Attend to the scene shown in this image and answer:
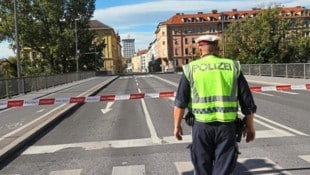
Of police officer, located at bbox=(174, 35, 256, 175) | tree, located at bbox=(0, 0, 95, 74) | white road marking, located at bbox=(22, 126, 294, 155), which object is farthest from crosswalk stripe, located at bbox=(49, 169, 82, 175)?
tree, located at bbox=(0, 0, 95, 74)

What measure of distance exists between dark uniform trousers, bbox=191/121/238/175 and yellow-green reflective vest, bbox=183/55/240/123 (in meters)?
0.07

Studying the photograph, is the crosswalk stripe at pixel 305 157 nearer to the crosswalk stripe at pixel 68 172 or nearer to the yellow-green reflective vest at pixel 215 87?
the crosswalk stripe at pixel 68 172

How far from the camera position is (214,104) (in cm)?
464

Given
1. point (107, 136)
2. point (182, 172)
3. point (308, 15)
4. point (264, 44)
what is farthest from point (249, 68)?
point (308, 15)

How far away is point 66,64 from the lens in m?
93.4

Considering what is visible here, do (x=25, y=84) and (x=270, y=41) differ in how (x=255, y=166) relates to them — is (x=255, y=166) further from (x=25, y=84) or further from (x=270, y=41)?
(x=270, y=41)

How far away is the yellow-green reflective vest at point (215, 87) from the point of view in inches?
181

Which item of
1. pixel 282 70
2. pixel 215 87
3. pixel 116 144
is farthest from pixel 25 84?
pixel 215 87

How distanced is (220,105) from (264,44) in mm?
66727

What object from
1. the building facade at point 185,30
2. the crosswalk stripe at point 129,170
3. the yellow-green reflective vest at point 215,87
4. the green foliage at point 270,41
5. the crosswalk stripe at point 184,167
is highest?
the building facade at point 185,30

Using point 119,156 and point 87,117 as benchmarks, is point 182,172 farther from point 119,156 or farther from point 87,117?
point 87,117

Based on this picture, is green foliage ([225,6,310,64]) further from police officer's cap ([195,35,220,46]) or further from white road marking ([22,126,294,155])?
police officer's cap ([195,35,220,46])

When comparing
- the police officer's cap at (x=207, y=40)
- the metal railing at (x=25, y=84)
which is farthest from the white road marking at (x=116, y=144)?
the metal railing at (x=25, y=84)

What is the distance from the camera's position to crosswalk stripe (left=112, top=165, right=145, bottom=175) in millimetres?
7434
